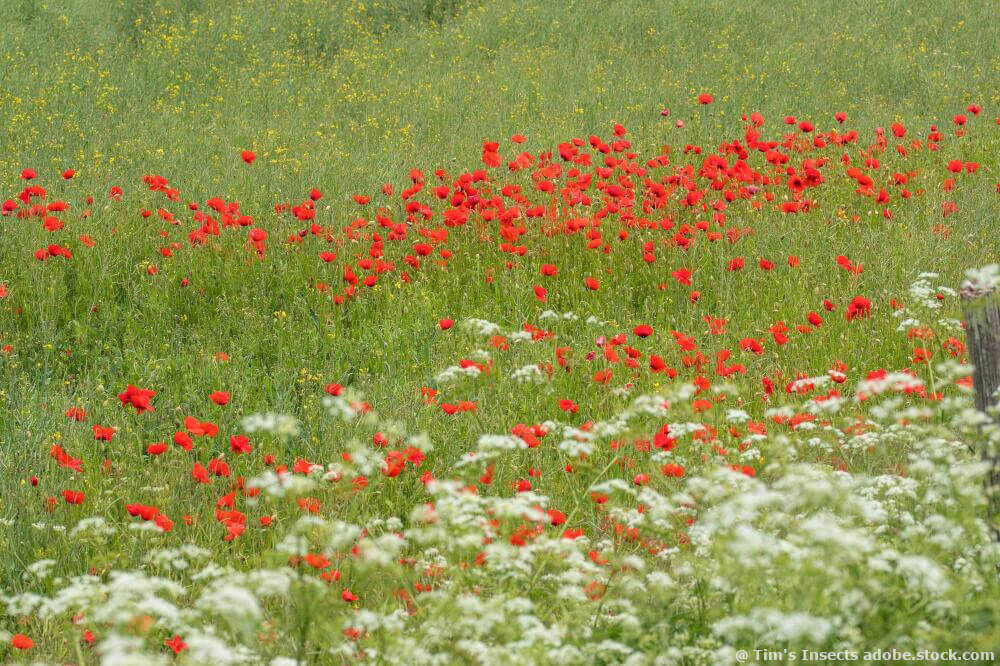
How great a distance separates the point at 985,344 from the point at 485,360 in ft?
5.44

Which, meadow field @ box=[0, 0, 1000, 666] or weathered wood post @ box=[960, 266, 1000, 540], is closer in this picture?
meadow field @ box=[0, 0, 1000, 666]

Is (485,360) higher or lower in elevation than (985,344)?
lower

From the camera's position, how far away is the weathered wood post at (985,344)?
283cm

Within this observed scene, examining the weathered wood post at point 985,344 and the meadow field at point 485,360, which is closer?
the meadow field at point 485,360

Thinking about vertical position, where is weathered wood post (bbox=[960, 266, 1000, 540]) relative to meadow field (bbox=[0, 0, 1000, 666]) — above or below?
above

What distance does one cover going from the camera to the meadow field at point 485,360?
230cm

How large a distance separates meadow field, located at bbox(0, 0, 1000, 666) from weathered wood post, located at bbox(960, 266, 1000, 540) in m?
0.08

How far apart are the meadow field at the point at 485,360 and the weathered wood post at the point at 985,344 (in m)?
0.08

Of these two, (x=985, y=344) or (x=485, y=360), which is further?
(x=485, y=360)

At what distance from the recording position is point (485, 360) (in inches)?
153

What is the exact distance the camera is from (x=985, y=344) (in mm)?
2889

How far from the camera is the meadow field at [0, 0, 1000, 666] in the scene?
2.30m

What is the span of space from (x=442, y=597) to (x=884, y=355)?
3.31 metres

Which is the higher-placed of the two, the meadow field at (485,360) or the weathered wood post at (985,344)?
the weathered wood post at (985,344)
